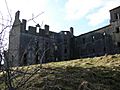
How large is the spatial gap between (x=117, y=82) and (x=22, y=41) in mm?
34966

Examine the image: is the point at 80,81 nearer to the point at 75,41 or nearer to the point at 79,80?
the point at 79,80

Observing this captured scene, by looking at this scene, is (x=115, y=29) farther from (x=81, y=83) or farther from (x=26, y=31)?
(x=81, y=83)

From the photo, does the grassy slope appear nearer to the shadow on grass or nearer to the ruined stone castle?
the shadow on grass

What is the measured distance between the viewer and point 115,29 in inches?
1742

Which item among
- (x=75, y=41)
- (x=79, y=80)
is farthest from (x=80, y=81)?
(x=75, y=41)

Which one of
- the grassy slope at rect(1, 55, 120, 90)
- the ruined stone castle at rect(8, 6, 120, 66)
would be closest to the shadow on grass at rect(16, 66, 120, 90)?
the grassy slope at rect(1, 55, 120, 90)

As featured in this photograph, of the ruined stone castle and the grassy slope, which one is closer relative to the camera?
the grassy slope

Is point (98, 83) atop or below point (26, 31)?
below

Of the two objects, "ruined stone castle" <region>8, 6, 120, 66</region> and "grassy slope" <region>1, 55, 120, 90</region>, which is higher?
"ruined stone castle" <region>8, 6, 120, 66</region>

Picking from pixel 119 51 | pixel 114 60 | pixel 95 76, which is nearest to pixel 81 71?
pixel 95 76

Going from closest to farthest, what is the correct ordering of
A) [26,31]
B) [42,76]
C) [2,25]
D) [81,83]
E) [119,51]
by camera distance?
1. [2,25]
2. [81,83]
3. [42,76]
4. [119,51]
5. [26,31]

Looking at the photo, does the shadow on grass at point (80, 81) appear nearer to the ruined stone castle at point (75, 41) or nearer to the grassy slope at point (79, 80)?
the grassy slope at point (79, 80)

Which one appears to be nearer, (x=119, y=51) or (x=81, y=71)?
(x=81, y=71)

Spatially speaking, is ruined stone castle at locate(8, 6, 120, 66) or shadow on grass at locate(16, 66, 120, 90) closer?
shadow on grass at locate(16, 66, 120, 90)
